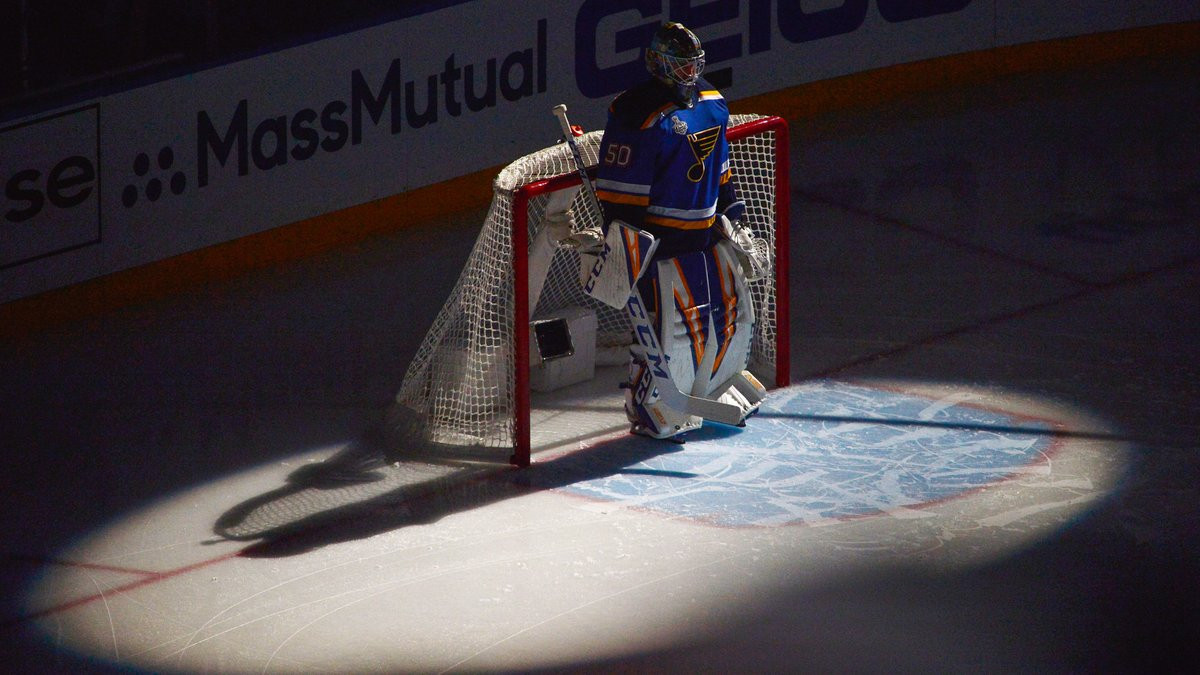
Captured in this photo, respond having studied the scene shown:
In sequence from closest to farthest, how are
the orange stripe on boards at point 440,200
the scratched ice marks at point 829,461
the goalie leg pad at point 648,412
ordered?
the scratched ice marks at point 829,461, the goalie leg pad at point 648,412, the orange stripe on boards at point 440,200

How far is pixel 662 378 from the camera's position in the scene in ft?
17.8

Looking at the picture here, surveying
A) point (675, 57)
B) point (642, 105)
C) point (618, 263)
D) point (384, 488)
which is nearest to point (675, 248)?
point (618, 263)

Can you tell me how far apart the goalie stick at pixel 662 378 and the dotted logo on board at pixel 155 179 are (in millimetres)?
2387

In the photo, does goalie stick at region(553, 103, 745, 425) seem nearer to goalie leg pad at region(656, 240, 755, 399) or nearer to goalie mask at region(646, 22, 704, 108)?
goalie leg pad at region(656, 240, 755, 399)

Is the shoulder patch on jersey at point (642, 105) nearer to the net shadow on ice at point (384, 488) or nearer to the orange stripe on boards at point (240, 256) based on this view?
the net shadow on ice at point (384, 488)

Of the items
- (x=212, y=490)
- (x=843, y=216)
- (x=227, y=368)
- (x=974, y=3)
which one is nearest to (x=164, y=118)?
(x=227, y=368)

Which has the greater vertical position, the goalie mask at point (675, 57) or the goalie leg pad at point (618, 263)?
the goalie mask at point (675, 57)

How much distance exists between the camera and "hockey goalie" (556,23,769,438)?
517cm

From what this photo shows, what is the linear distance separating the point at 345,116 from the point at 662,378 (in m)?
2.83

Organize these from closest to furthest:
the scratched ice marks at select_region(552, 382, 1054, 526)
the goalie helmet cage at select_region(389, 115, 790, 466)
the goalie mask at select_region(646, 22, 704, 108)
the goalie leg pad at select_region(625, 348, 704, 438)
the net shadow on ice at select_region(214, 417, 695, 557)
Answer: the net shadow on ice at select_region(214, 417, 695, 557)
the scratched ice marks at select_region(552, 382, 1054, 526)
the goalie mask at select_region(646, 22, 704, 108)
the goalie helmet cage at select_region(389, 115, 790, 466)
the goalie leg pad at select_region(625, 348, 704, 438)

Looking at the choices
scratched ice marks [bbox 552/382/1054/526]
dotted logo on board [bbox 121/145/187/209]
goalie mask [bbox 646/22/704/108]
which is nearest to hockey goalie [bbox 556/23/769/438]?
goalie mask [bbox 646/22/704/108]

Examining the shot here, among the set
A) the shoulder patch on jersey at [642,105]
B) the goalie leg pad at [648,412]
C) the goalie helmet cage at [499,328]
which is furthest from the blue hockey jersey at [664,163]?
the goalie leg pad at [648,412]

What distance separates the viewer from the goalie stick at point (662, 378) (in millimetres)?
5395

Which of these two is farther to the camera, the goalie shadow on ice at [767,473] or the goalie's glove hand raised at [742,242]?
the goalie's glove hand raised at [742,242]
